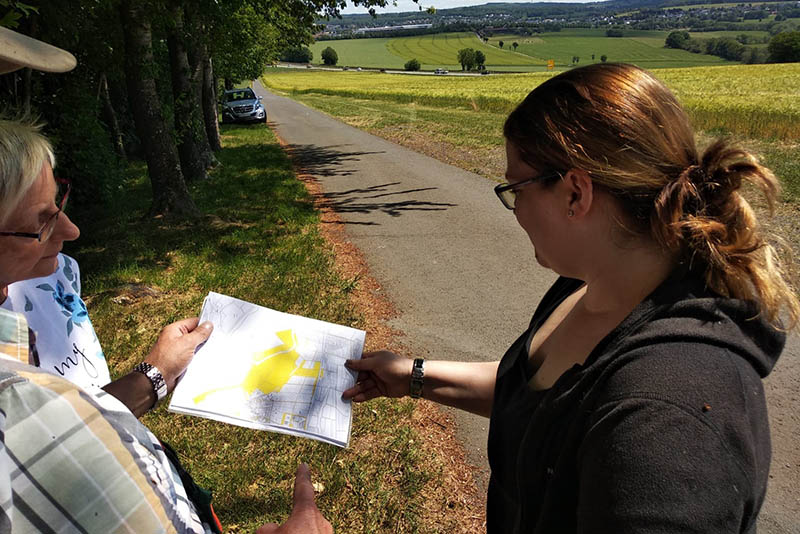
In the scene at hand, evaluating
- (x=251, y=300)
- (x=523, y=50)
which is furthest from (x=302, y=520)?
(x=523, y=50)

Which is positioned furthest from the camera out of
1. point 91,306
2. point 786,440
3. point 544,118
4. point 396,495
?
point 91,306

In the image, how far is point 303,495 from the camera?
132cm

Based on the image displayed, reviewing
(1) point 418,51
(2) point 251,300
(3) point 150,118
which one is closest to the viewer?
(2) point 251,300

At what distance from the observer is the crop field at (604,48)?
75250 mm

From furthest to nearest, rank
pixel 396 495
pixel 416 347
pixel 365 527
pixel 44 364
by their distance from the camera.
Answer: pixel 416 347 → pixel 396 495 → pixel 365 527 → pixel 44 364

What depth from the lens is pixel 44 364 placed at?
5.11 feet

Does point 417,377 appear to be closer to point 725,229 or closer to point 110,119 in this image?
point 725,229

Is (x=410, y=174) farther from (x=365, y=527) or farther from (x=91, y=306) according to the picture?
(x=365, y=527)

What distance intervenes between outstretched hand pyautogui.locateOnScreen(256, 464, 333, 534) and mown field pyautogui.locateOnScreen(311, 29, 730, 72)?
8195cm

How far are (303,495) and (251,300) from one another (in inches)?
140

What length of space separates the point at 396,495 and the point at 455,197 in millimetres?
6818

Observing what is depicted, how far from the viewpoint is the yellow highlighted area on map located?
1.75 m

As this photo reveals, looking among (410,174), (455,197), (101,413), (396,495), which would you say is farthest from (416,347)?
(410,174)

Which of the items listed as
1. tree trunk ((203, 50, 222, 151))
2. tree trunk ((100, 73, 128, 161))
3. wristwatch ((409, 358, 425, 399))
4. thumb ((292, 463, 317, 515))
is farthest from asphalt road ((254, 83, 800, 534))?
tree trunk ((100, 73, 128, 161))
